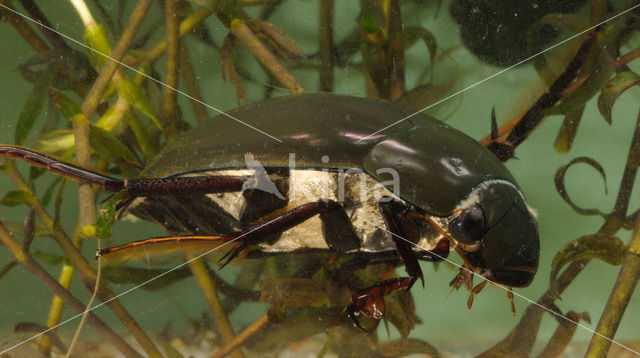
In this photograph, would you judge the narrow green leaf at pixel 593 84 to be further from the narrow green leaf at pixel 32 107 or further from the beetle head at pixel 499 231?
the narrow green leaf at pixel 32 107

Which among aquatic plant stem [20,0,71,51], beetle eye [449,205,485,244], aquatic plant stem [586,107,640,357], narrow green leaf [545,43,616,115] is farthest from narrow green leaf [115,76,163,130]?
aquatic plant stem [586,107,640,357]

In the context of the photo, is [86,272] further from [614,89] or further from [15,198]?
[614,89]

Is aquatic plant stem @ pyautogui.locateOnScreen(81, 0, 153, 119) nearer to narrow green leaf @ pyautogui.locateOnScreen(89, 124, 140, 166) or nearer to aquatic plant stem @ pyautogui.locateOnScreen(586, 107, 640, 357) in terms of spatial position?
narrow green leaf @ pyautogui.locateOnScreen(89, 124, 140, 166)

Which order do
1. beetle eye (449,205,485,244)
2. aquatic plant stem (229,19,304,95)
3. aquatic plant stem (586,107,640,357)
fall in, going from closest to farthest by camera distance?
beetle eye (449,205,485,244), aquatic plant stem (586,107,640,357), aquatic plant stem (229,19,304,95)

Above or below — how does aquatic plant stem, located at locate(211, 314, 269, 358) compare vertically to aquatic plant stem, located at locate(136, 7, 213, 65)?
below

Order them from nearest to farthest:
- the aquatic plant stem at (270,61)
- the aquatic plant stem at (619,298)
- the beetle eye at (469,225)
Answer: the beetle eye at (469,225), the aquatic plant stem at (619,298), the aquatic plant stem at (270,61)

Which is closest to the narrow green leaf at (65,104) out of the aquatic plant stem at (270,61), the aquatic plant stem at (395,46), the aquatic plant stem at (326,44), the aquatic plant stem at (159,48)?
the aquatic plant stem at (159,48)
